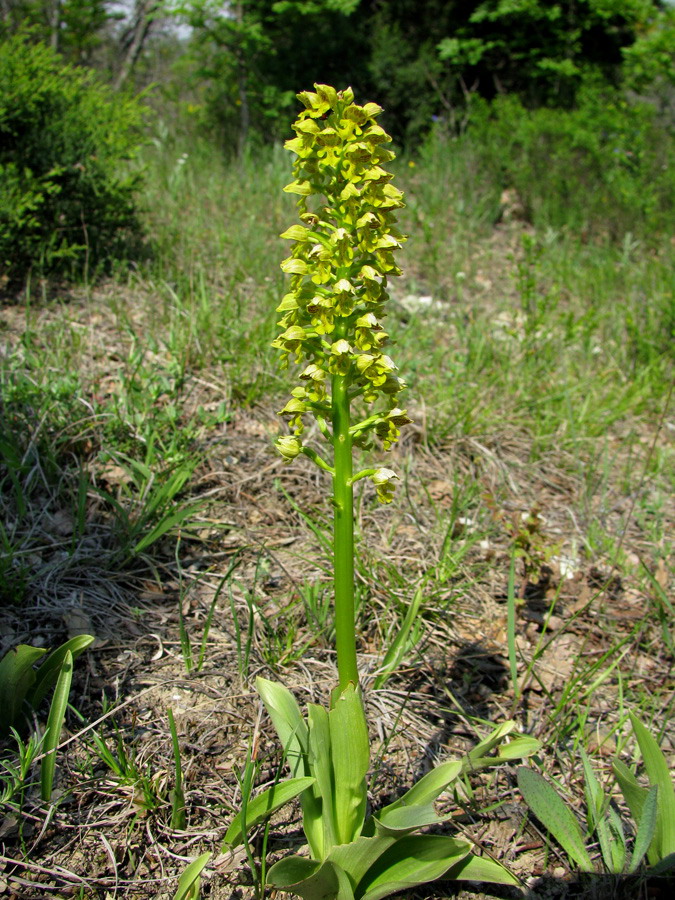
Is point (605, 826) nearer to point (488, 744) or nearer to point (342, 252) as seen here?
point (488, 744)

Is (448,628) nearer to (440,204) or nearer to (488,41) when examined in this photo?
(440,204)

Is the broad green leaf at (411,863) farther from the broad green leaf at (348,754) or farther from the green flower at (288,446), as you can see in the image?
the green flower at (288,446)

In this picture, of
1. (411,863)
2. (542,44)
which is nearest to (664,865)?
(411,863)

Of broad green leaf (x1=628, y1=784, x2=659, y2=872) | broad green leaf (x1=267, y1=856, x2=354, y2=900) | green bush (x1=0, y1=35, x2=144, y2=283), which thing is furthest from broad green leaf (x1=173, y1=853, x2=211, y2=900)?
green bush (x1=0, y1=35, x2=144, y2=283)

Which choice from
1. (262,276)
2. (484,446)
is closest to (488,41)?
(262,276)

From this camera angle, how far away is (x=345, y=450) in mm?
1748

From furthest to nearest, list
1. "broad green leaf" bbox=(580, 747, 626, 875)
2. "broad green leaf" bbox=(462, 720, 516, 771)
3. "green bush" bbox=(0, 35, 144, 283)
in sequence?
"green bush" bbox=(0, 35, 144, 283) < "broad green leaf" bbox=(580, 747, 626, 875) < "broad green leaf" bbox=(462, 720, 516, 771)

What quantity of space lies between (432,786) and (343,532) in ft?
2.34

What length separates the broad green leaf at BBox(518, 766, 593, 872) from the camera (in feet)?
6.16

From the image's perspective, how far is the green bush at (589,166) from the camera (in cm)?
747

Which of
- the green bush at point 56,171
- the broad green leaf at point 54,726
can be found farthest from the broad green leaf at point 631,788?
the green bush at point 56,171

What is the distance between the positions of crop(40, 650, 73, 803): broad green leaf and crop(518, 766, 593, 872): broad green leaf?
1.32 m

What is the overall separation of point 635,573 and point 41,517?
273 centimetres

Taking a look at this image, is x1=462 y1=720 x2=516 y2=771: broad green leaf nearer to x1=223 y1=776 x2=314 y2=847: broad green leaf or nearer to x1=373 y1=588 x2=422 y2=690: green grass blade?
x1=223 y1=776 x2=314 y2=847: broad green leaf
